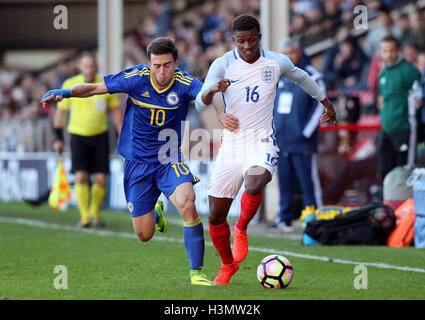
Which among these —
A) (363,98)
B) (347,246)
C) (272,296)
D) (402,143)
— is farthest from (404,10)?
(272,296)

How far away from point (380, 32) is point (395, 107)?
429cm

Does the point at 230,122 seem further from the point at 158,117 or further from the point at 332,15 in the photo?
the point at 332,15

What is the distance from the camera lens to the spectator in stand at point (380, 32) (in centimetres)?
1453

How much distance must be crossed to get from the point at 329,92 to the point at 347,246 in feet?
17.3

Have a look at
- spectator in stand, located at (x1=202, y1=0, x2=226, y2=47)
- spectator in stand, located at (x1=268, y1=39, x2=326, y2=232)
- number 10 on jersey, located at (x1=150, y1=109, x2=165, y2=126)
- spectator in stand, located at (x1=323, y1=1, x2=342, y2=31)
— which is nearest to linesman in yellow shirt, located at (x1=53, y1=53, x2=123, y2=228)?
spectator in stand, located at (x1=268, y1=39, x2=326, y2=232)

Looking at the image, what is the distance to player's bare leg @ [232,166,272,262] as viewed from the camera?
7.09m

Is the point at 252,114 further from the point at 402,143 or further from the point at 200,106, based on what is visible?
the point at 402,143

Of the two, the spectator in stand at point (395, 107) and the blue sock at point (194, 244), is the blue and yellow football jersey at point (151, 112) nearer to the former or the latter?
the blue sock at point (194, 244)

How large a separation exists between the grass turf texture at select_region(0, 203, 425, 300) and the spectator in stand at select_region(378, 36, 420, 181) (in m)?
1.94

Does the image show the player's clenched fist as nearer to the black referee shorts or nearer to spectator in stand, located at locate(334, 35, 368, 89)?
the black referee shorts

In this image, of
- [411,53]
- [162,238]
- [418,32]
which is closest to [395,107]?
[411,53]

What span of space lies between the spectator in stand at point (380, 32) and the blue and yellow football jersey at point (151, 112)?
7.83 m

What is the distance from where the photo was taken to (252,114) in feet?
23.8

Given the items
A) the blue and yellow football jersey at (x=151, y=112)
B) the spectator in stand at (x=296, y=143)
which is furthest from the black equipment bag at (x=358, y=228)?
the blue and yellow football jersey at (x=151, y=112)
